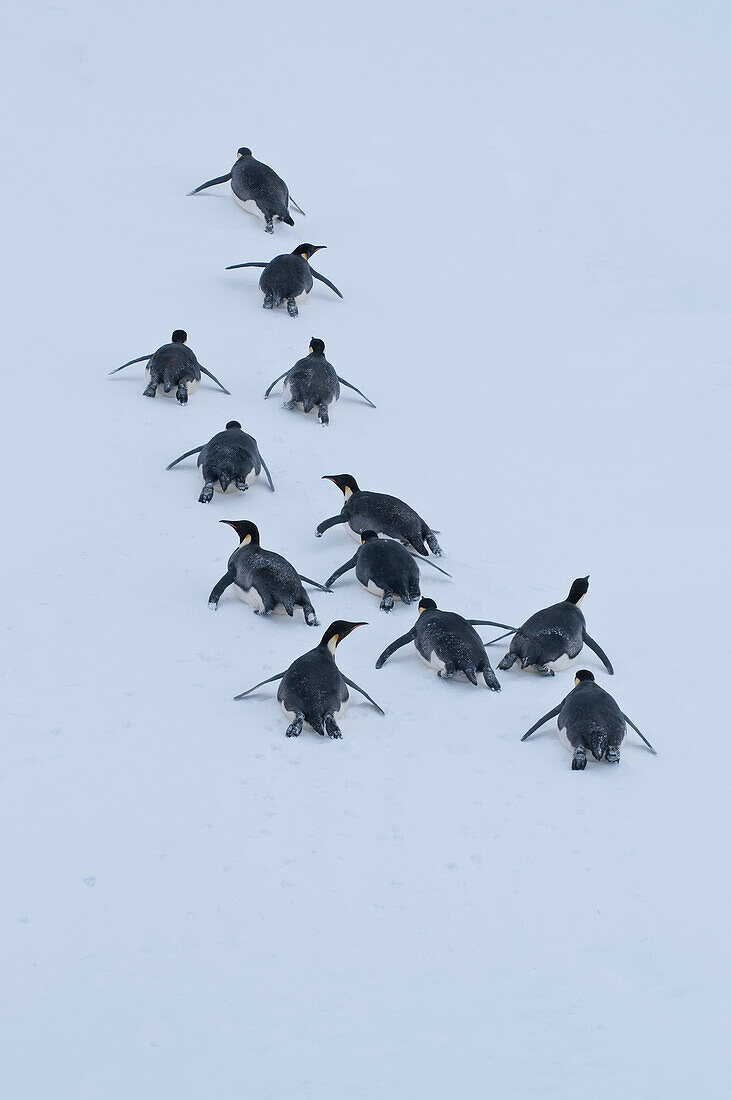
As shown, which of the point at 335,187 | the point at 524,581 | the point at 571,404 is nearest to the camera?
the point at 524,581

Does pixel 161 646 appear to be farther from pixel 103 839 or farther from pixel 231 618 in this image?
pixel 103 839

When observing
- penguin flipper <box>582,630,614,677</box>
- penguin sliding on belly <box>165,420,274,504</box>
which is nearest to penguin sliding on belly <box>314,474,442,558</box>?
penguin sliding on belly <box>165,420,274,504</box>

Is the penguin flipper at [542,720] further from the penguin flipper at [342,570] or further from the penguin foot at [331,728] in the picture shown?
the penguin flipper at [342,570]

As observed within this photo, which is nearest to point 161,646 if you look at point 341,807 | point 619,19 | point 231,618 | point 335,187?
point 231,618

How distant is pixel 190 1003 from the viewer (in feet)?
13.8

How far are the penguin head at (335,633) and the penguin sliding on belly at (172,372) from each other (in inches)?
127

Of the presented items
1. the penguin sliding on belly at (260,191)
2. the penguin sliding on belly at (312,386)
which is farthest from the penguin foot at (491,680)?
the penguin sliding on belly at (260,191)

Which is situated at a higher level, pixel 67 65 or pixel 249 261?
pixel 67 65

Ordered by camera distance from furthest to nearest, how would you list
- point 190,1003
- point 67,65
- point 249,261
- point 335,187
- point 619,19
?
point 619,19 < point 67,65 < point 335,187 < point 249,261 < point 190,1003

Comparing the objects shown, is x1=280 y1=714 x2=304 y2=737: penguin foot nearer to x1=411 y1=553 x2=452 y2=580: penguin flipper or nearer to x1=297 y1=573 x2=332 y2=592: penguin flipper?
x1=297 y1=573 x2=332 y2=592: penguin flipper

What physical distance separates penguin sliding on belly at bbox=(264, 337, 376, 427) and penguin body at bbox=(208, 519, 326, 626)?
2.28m

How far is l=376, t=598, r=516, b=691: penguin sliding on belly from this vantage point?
6.26 m

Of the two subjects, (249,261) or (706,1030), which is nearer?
(706,1030)

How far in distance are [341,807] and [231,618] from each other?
5.40 feet
